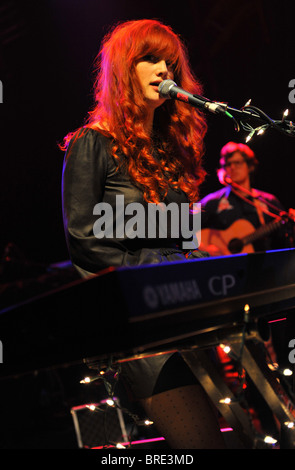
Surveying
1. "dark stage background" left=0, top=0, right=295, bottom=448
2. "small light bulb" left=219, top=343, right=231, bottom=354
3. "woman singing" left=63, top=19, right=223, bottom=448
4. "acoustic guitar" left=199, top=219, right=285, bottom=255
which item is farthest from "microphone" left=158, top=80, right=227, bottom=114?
"acoustic guitar" left=199, top=219, right=285, bottom=255

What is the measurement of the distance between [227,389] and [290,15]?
4489 mm

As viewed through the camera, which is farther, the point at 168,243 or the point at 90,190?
the point at 168,243

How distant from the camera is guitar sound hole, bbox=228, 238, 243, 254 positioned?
4.60 metres

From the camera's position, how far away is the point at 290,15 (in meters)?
4.82

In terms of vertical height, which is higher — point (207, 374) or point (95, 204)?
point (95, 204)

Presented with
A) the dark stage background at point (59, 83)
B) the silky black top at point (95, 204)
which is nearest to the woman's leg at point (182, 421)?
the silky black top at point (95, 204)

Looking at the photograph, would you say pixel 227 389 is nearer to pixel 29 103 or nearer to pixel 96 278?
pixel 96 278

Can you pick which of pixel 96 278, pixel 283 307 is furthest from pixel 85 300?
pixel 283 307

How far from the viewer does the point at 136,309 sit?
976 mm

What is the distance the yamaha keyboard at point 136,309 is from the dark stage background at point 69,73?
3588 mm

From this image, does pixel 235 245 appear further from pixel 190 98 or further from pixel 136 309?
pixel 136 309

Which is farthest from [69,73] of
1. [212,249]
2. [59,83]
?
[212,249]

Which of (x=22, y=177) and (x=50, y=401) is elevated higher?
(x=22, y=177)

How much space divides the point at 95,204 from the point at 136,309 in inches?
24.2
